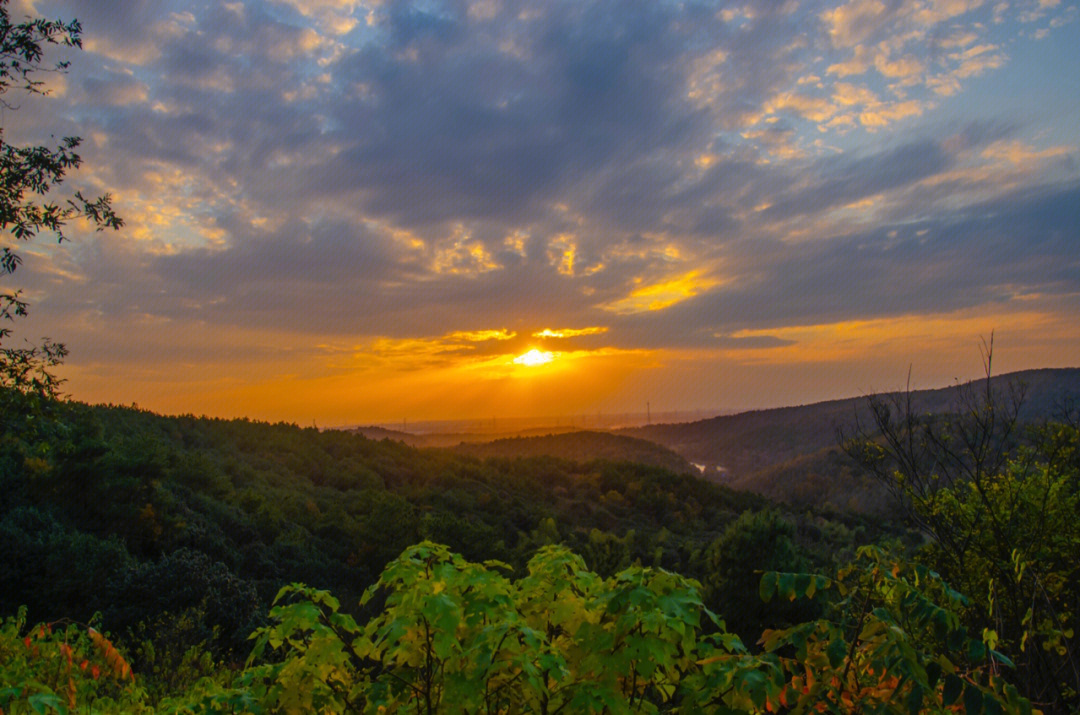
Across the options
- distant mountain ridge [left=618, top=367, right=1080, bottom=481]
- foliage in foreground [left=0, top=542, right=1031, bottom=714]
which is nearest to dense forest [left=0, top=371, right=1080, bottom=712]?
foliage in foreground [left=0, top=542, right=1031, bottom=714]

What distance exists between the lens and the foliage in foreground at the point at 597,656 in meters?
2.35

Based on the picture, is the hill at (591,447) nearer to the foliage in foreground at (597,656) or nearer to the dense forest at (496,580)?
the dense forest at (496,580)

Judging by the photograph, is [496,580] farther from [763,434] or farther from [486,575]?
[763,434]

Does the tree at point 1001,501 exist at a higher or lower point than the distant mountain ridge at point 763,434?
higher

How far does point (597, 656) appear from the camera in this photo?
8.95 ft

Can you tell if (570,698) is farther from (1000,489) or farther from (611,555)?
(611,555)

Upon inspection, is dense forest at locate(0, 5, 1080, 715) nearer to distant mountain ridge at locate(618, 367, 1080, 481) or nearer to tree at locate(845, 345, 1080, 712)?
tree at locate(845, 345, 1080, 712)

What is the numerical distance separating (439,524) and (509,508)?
10329 mm

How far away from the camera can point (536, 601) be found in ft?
11.5

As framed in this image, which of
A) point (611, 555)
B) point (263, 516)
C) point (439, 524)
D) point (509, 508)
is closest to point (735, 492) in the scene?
point (509, 508)

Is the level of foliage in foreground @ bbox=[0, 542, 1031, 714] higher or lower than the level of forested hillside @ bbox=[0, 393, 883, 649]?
higher

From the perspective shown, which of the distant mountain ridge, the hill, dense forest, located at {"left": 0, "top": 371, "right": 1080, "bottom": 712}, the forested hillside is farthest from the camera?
the distant mountain ridge

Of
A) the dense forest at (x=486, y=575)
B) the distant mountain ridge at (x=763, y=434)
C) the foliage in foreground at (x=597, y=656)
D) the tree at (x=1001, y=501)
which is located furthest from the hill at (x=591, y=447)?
the foliage in foreground at (x=597, y=656)

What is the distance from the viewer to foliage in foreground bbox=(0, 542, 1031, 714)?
2.35 meters
